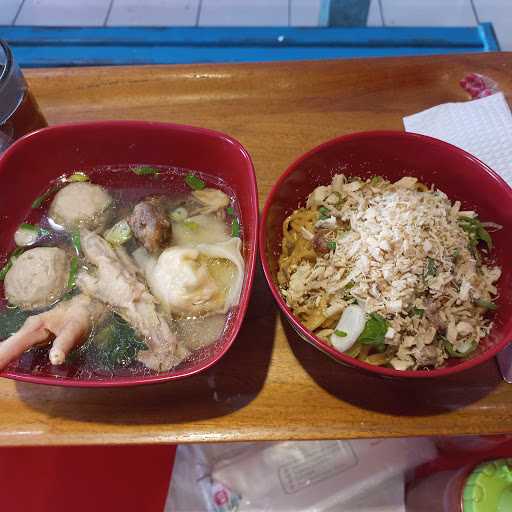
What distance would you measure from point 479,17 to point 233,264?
2.12 metres

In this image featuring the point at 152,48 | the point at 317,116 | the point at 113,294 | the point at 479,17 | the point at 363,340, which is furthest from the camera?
the point at 479,17

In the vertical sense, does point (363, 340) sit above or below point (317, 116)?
below

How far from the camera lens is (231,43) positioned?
7.23ft

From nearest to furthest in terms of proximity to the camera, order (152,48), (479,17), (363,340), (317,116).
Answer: (363,340), (317,116), (152,48), (479,17)

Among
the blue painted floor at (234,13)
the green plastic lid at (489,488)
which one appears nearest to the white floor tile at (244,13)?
the blue painted floor at (234,13)

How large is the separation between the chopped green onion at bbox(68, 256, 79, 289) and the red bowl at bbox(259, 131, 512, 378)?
0.53 m

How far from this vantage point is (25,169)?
4.32 ft

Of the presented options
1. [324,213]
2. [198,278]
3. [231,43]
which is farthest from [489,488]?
[231,43]

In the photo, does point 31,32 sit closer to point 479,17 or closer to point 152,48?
point 152,48

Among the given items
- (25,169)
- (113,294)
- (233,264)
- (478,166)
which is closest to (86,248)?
(113,294)

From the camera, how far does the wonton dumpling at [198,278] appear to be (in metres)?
1.18

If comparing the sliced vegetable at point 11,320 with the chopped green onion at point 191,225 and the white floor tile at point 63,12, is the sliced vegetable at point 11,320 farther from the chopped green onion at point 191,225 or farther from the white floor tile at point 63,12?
the white floor tile at point 63,12

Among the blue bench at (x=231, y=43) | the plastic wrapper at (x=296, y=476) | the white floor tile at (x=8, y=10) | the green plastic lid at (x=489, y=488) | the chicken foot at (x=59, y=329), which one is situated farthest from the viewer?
the white floor tile at (x=8, y=10)

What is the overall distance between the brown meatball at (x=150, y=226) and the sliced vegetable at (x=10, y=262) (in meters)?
0.31
